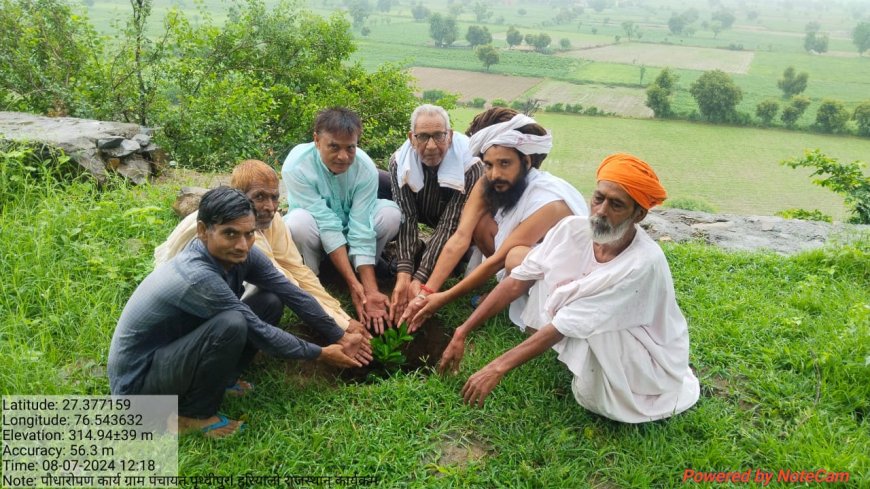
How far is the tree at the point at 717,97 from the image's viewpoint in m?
39.9

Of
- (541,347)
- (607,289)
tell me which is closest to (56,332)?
(541,347)

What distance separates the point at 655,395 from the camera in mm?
3146

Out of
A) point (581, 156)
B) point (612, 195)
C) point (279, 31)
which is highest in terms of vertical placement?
point (279, 31)

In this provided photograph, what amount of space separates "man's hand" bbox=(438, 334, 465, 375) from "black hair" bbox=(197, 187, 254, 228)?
58.2 inches

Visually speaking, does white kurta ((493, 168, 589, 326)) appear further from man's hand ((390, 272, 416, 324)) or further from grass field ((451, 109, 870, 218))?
grass field ((451, 109, 870, 218))

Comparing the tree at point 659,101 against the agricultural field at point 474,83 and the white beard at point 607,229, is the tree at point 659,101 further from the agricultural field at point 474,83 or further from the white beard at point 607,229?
the white beard at point 607,229

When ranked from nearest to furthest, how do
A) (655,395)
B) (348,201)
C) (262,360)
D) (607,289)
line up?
(607,289) → (655,395) → (262,360) → (348,201)

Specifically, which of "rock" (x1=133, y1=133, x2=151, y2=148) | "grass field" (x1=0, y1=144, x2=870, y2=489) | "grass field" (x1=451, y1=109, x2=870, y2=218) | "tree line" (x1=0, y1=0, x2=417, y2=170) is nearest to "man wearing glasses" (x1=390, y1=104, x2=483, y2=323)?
"grass field" (x1=0, y1=144, x2=870, y2=489)

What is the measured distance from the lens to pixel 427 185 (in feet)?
14.9

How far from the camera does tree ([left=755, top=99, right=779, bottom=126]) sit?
3978cm

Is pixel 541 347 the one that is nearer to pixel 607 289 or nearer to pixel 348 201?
pixel 607 289

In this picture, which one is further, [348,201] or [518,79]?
[518,79]

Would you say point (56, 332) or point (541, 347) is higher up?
point (541, 347)

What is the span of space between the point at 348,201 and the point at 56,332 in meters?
2.03
